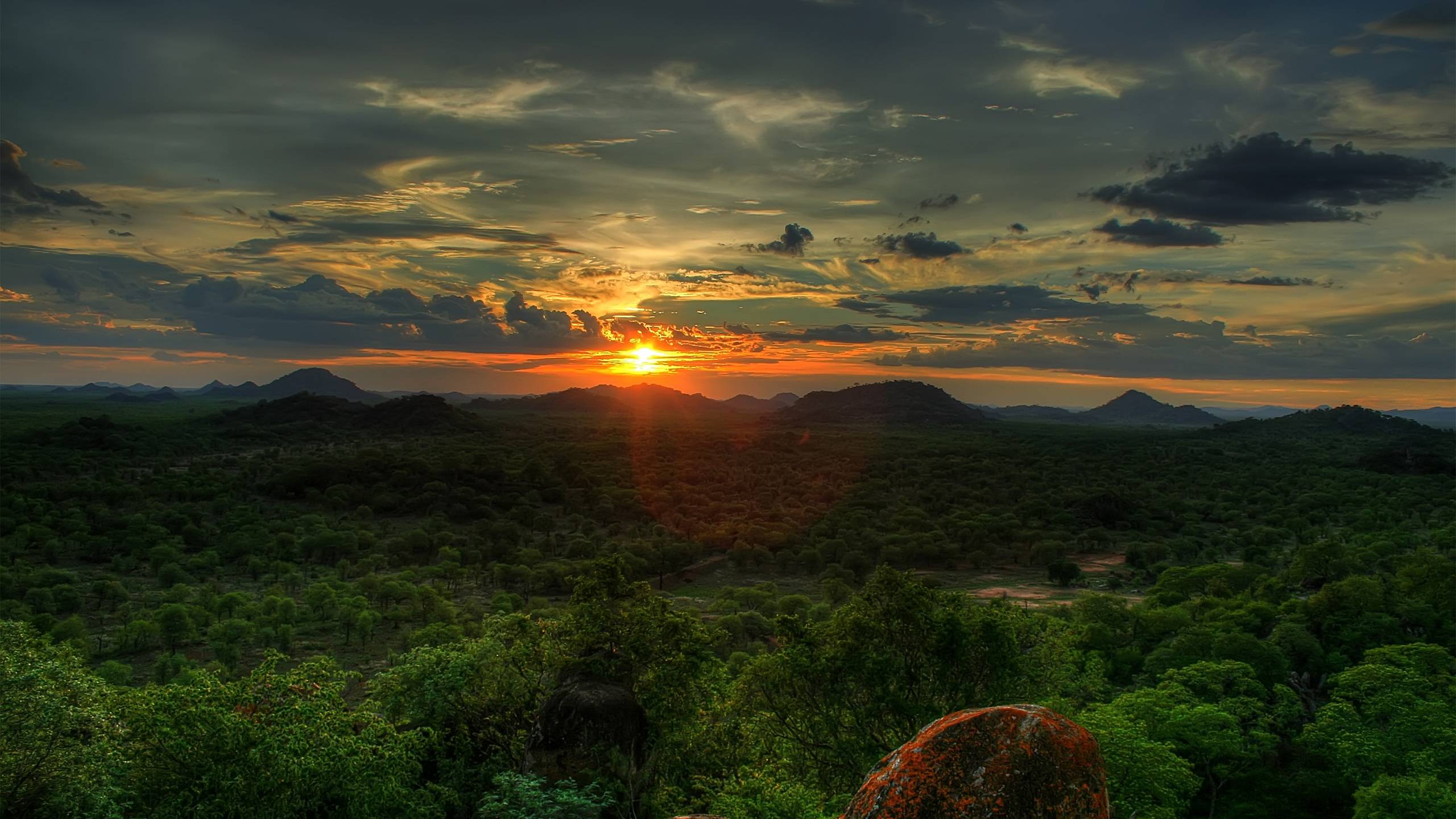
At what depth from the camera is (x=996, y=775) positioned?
839cm

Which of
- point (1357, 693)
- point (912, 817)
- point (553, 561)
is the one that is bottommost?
point (553, 561)

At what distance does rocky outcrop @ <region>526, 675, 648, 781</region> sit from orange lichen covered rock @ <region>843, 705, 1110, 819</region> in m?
19.4

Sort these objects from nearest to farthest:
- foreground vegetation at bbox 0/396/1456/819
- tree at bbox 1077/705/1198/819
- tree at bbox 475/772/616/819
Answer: tree at bbox 475/772/616/819
foreground vegetation at bbox 0/396/1456/819
tree at bbox 1077/705/1198/819

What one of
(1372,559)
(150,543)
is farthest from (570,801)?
(150,543)

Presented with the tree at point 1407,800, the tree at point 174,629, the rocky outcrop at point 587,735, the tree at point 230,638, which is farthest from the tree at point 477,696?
the tree at point 174,629

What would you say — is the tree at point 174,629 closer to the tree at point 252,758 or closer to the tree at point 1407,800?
the tree at point 252,758

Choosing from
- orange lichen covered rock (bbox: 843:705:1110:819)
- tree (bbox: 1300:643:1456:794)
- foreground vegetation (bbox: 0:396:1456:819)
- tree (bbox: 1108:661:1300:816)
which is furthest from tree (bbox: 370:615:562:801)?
tree (bbox: 1300:643:1456:794)

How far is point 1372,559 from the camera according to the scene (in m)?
66.1

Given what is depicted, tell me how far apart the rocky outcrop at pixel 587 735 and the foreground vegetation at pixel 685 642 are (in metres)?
0.49

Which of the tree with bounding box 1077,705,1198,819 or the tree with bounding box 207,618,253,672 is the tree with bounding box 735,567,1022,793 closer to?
the tree with bounding box 1077,705,1198,819

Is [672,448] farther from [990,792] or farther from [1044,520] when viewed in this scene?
[990,792]

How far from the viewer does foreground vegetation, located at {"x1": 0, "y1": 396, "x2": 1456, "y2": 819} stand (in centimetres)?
2378

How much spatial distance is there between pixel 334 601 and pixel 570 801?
52.6m

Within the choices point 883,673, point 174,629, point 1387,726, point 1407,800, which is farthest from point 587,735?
point 174,629
